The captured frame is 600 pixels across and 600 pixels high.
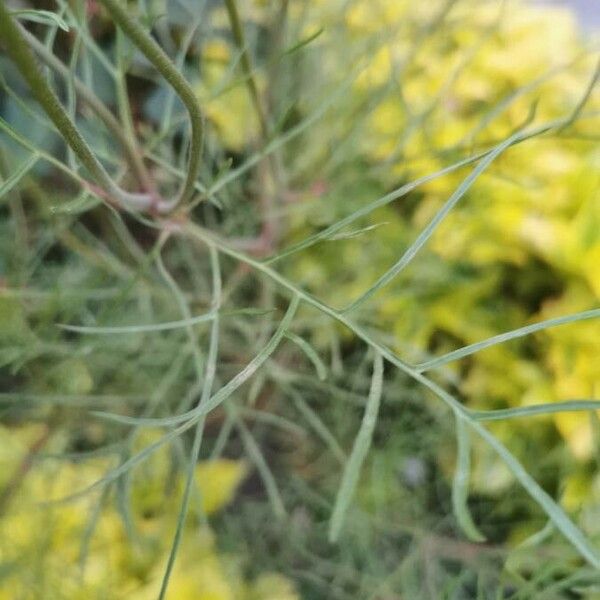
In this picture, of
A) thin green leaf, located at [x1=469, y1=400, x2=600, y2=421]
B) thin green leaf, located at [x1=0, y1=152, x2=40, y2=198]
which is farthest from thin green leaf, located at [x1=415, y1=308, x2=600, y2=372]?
thin green leaf, located at [x1=0, y1=152, x2=40, y2=198]

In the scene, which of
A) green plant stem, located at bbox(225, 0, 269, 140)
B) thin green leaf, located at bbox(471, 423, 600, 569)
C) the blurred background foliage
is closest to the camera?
thin green leaf, located at bbox(471, 423, 600, 569)

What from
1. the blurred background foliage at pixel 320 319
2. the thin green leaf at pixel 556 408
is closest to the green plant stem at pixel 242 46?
the blurred background foliage at pixel 320 319

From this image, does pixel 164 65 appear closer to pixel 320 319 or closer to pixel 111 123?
pixel 111 123

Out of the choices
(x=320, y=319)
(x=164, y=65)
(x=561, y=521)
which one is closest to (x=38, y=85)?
(x=164, y=65)

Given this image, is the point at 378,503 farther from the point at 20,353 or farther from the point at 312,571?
the point at 20,353

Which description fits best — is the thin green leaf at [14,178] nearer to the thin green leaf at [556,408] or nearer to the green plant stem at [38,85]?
the green plant stem at [38,85]

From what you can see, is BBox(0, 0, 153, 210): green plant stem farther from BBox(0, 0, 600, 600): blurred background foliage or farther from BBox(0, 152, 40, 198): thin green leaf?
BBox(0, 0, 600, 600): blurred background foliage

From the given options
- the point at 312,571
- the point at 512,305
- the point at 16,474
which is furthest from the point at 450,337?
the point at 16,474
